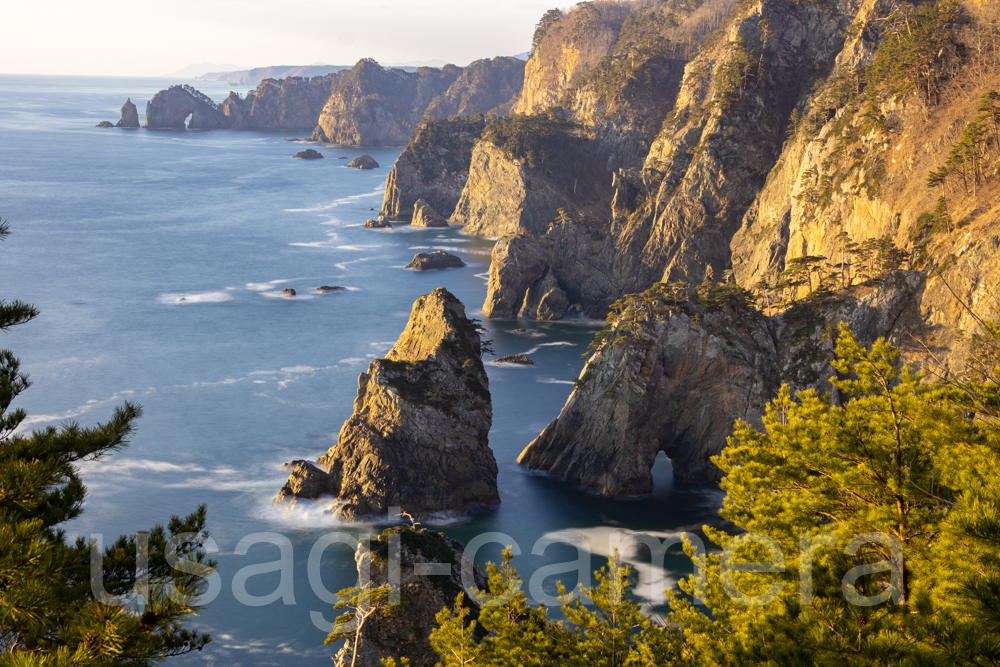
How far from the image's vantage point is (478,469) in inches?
2066

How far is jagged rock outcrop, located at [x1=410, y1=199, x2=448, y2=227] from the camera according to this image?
5723 inches

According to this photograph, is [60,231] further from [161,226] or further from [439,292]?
[439,292]

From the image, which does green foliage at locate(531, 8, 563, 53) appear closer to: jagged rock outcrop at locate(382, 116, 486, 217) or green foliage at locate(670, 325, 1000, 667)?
jagged rock outcrop at locate(382, 116, 486, 217)

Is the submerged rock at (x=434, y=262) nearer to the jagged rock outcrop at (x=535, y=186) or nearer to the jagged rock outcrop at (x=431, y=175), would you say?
the jagged rock outcrop at (x=535, y=186)

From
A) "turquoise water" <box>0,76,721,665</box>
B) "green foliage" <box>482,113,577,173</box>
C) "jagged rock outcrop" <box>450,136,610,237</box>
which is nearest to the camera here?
"turquoise water" <box>0,76,721,665</box>

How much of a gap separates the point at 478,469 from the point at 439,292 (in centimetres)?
1291

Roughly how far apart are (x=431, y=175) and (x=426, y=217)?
12.5m

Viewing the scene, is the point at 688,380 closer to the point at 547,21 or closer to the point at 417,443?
the point at 417,443

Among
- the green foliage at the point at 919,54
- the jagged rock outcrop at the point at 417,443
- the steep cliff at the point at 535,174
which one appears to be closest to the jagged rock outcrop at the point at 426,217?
the steep cliff at the point at 535,174

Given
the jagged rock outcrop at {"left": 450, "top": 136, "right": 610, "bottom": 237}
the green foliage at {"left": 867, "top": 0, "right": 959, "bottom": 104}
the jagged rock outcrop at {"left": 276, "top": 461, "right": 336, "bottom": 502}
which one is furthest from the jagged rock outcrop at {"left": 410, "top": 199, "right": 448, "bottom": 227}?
the jagged rock outcrop at {"left": 276, "top": 461, "right": 336, "bottom": 502}

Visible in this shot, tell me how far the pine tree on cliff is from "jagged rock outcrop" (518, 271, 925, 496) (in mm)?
38492

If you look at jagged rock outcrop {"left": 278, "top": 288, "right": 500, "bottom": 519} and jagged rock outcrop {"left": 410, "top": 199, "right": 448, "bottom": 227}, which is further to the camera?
jagged rock outcrop {"left": 410, "top": 199, "right": 448, "bottom": 227}

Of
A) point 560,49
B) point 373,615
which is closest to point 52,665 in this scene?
point 373,615

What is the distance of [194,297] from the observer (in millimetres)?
104438
